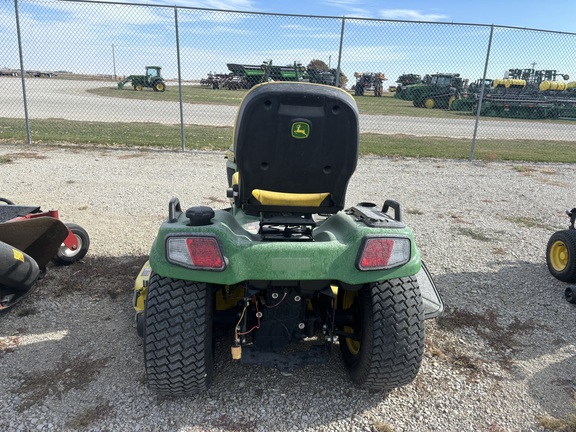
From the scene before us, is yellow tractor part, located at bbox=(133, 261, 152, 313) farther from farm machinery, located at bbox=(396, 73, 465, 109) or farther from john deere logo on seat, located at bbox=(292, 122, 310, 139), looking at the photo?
farm machinery, located at bbox=(396, 73, 465, 109)

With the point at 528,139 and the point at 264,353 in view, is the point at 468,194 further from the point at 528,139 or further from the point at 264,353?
the point at 528,139

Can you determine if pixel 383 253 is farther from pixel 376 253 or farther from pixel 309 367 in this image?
pixel 309 367

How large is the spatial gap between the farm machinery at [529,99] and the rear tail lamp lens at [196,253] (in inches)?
976

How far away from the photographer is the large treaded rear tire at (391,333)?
7.48ft

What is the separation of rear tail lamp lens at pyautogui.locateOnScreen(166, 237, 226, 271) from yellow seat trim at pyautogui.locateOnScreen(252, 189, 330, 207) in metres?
0.42

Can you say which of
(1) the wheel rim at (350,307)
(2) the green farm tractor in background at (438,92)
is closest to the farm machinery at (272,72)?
(1) the wheel rim at (350,307)

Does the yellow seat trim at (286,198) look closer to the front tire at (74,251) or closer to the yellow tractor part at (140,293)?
the yellow tractor part at (140,293)

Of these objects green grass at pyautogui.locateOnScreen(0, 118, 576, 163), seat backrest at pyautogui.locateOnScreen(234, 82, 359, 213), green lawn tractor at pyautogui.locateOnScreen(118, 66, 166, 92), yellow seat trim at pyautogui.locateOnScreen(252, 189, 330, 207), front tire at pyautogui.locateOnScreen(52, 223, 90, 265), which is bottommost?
front tire at pyautogui.locateOnScreen(52, 223, 90, 265)

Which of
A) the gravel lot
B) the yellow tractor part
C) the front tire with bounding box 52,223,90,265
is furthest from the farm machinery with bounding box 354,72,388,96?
the yellow tractor part

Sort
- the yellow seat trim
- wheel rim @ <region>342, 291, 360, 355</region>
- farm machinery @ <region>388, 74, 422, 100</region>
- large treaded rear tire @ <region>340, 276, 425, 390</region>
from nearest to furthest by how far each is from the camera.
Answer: large treaded rear tire @ <region>340, 276, 425, 390</region> < the yellow seat trim < wheel rim @ <region>342, 291, 360, 355</region> < farm machinery @ <region>388, 74, 422, 100</region>

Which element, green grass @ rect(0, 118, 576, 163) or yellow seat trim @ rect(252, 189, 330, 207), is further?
green grass @ rect(0, 118, 576, 163)

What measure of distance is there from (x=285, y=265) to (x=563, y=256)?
3.29 meters

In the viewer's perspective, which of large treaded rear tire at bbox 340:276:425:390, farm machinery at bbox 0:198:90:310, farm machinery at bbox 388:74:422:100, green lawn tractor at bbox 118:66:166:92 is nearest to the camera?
large treaded rear tire at bbox 340:276:425:390

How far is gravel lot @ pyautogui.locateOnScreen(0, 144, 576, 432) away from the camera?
2326 millimetres
